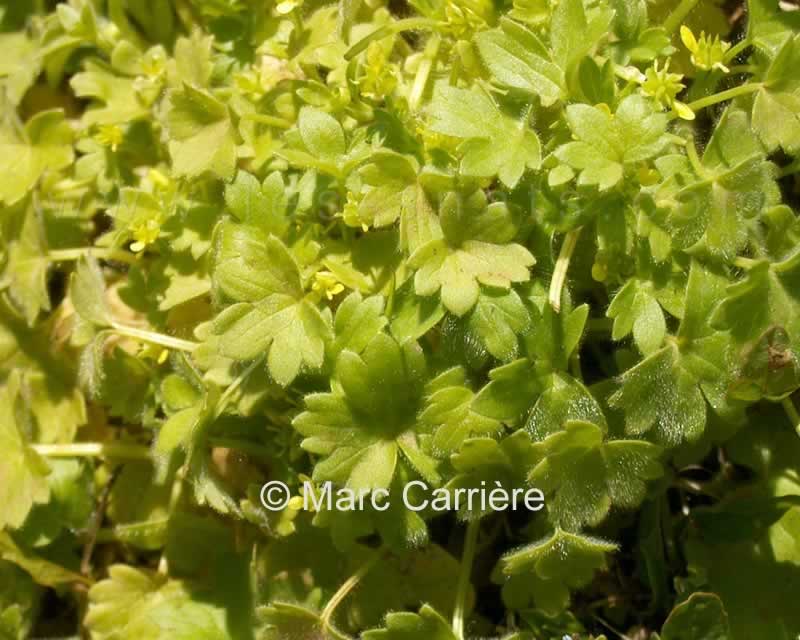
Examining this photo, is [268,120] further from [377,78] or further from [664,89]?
[664,89]

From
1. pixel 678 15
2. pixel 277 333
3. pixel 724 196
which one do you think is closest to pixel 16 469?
pixel 277 333

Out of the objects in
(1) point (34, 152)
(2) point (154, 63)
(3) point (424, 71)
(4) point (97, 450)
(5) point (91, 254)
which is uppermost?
(3) point (424, 71)

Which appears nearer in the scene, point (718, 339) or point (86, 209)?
point (718, 339)

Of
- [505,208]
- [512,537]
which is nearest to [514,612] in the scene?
[512,537]

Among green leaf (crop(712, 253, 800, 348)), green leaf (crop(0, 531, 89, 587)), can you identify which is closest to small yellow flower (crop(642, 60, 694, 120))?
green leaf (crop(712, 253, 800, 348))


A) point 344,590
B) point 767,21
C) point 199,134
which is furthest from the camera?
point 199,134

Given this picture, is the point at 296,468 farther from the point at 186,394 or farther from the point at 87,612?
the point at 87,612

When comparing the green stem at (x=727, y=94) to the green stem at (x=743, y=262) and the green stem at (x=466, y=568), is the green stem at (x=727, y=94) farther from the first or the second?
the green stem at (x=466, y=568)
